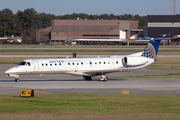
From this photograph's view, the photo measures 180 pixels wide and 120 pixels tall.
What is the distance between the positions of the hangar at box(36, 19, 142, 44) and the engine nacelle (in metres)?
118

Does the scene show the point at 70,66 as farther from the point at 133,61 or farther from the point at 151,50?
the point at 151,50

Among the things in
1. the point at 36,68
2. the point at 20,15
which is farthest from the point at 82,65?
the point at 20,15

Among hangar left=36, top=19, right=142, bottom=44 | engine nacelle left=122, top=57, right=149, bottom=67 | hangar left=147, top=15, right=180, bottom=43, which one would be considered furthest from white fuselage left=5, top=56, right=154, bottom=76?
hangar left=147, top=15, right=180, bottom=43

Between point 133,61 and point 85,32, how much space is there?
129 m

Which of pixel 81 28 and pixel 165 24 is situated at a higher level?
pixel 165 24

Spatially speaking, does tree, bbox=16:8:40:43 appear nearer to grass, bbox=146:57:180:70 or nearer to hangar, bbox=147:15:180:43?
hangar, bbox=147:15:180:43

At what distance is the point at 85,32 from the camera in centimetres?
16000

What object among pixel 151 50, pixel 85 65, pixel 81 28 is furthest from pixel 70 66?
pixel 81 28

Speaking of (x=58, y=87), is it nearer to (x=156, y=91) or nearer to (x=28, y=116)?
(x=156, y=91)

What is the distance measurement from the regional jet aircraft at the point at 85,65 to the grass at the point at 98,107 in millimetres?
11112

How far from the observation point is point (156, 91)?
24656 millimetres

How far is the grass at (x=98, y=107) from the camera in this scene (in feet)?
49.0

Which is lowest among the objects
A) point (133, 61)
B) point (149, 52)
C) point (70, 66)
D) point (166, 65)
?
point (166, 65)

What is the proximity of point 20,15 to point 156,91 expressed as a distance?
170 m
